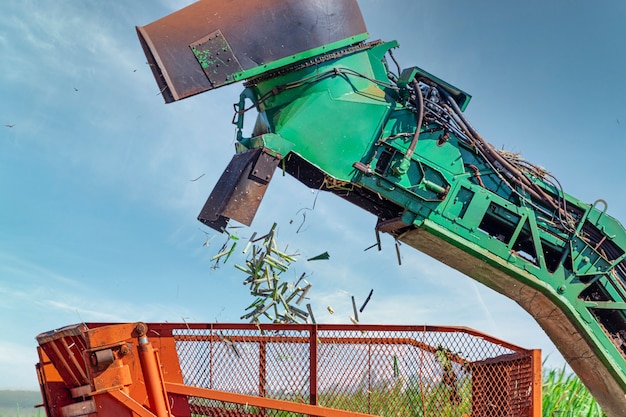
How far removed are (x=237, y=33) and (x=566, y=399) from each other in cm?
720

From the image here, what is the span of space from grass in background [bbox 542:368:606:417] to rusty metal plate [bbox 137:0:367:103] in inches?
230

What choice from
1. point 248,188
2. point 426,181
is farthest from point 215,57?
point 426,181

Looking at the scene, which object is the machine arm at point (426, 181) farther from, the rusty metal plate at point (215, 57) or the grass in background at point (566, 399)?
the grass in background at point (566, 399)

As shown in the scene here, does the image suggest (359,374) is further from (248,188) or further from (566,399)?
(566,399)

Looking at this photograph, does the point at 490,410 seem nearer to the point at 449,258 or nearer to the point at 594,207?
the point at 449,258

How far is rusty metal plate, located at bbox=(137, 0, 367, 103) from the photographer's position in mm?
4984

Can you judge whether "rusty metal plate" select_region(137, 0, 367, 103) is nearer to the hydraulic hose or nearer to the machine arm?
the machine arm

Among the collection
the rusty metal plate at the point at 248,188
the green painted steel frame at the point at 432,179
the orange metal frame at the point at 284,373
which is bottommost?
the orange metal frame at the point at 284,373

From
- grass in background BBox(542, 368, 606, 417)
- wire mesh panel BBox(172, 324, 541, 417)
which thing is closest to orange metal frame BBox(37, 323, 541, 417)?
wire mesh panel BBox(172, 324, 541, 417)

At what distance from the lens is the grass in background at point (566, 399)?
880 cm

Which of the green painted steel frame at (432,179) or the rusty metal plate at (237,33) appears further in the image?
the green painted steel frame at (432,179)

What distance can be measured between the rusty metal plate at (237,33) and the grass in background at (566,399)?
19.1 feet

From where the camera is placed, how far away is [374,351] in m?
5.13

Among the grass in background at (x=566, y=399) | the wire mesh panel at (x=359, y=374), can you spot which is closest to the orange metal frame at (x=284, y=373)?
the wire mesh panel at (x=359, y=374)
